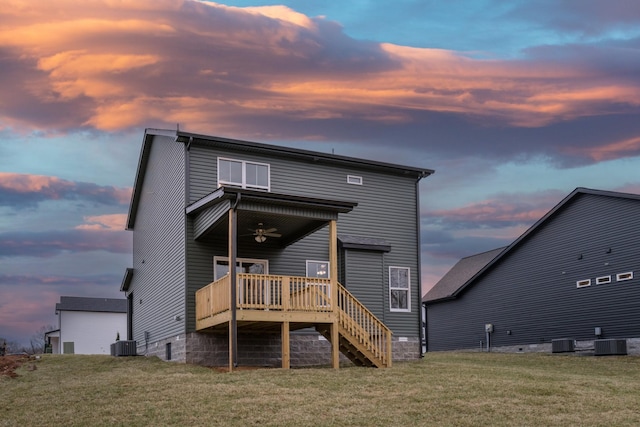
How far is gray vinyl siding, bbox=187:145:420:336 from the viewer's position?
2377 cm

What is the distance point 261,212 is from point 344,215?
21.0 ft

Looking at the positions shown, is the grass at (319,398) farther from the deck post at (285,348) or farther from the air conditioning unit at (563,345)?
the air conditioning unit at (563,345)

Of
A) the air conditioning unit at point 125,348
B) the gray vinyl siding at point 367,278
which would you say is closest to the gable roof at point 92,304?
the air conditioning unit at point 125,348

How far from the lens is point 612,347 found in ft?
94.0

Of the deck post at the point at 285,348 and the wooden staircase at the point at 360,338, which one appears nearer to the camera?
the deck post at the point at 285,348

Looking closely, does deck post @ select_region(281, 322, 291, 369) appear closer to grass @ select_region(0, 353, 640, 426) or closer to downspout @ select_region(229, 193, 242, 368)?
grass @ select_region(0, 353, 640, 426)

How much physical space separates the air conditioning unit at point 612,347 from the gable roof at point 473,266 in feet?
19.1

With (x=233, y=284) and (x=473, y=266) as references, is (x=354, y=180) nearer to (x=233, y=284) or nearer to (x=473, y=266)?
(x=233, y=284)

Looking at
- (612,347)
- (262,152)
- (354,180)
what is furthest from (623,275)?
(262,152)

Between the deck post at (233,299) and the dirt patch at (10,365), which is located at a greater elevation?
the deck post at (233,299)

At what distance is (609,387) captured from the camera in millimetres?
18766

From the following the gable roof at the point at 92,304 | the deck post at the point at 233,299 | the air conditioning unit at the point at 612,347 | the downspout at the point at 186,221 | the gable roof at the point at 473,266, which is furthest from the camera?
the gable roof at the point at 92,304

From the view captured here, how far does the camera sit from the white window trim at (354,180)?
26.8m

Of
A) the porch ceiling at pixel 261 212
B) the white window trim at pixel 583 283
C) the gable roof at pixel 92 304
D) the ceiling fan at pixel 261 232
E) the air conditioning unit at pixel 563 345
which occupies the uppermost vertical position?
the porch ceiling at pixel 261 212
